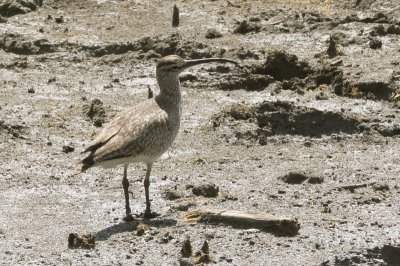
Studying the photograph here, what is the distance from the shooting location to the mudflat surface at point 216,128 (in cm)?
944

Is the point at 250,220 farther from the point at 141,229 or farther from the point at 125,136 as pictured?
the point at 125,136

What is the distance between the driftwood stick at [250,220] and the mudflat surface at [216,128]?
0.19 feet

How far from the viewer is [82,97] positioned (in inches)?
527

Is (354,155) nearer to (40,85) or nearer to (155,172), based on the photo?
(155,172)

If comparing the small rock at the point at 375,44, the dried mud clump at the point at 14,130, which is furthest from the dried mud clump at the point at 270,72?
the dried mud clump at the point at 14,130

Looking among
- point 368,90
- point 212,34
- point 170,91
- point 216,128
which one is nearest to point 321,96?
point 368,90

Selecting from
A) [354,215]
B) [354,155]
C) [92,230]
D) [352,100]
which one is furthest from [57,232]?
[352,100]

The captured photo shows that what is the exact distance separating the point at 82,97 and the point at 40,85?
0.73 m

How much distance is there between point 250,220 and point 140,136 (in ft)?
3.93

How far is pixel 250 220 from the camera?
31.3ft

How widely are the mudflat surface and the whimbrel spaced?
54 cm

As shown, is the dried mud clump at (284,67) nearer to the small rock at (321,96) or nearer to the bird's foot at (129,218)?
the small rock at (321,96)

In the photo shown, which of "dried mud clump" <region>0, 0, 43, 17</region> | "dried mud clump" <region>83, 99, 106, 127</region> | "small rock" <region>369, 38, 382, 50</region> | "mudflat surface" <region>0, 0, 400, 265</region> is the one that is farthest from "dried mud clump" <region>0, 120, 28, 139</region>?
"small rock" <region>369, 38, 382, 50</region>

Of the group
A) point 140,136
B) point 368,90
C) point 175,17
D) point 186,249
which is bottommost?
point 186,249
